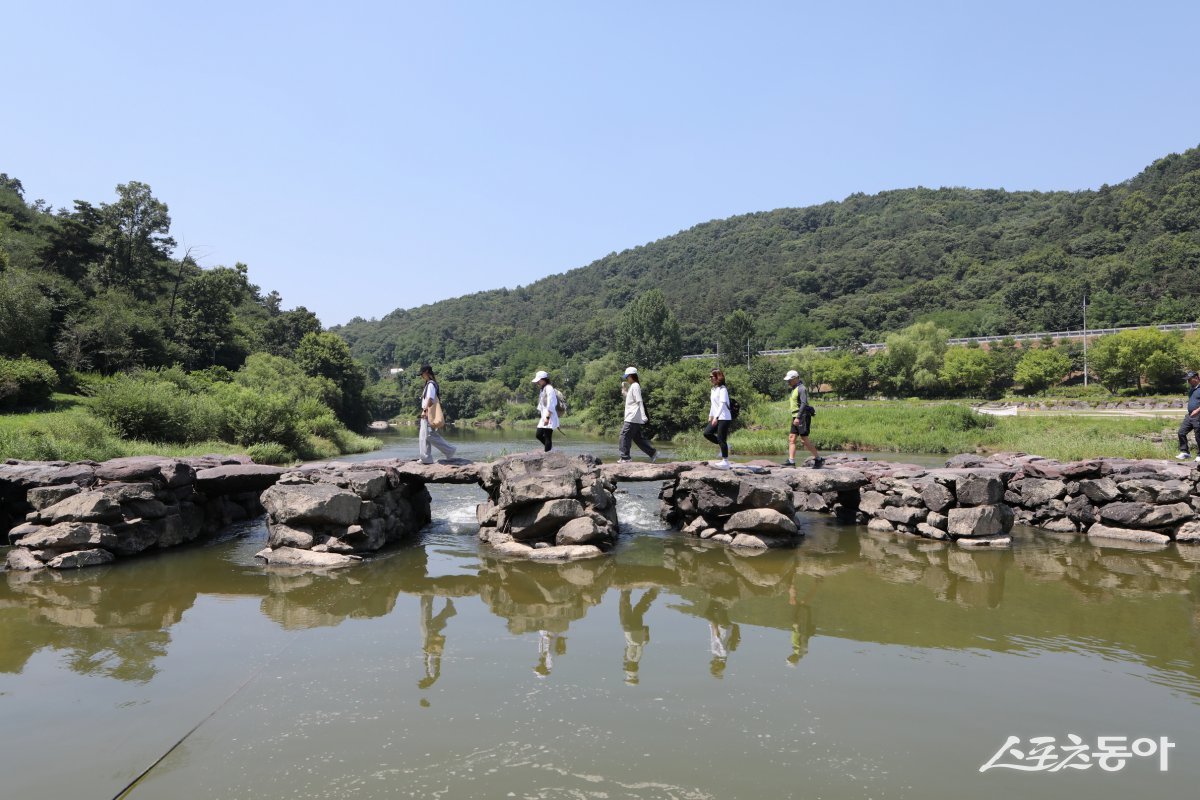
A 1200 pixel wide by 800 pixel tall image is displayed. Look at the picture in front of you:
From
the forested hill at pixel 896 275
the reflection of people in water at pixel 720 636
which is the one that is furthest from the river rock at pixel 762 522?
the forested hill at pixel 896 275

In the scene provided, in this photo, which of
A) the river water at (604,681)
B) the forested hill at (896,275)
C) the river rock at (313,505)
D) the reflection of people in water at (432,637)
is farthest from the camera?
the forested hill at (896,275)

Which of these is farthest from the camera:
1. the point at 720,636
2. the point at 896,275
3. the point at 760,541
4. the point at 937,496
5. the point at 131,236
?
the point at 896,275

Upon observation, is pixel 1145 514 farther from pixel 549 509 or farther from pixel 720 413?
pixel 549 509

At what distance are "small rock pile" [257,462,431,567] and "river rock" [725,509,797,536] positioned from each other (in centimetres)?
694

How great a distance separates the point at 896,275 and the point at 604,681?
142 metres

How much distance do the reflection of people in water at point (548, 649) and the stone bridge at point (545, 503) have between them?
164 inches

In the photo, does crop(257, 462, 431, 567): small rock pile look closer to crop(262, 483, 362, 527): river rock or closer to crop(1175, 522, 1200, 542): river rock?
crop(262, 483, 362, 527): river rock

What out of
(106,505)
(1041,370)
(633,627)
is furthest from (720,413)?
(1041,370)

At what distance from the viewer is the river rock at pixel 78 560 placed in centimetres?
1186

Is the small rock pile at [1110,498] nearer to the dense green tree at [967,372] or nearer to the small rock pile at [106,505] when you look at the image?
the small rock pile at [106,505]

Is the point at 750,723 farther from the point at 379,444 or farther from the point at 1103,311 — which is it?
the point at 1103,311

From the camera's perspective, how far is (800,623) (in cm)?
898

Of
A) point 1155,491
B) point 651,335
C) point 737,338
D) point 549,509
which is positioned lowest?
point 1155,491

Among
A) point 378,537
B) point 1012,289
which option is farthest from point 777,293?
point 378,537
